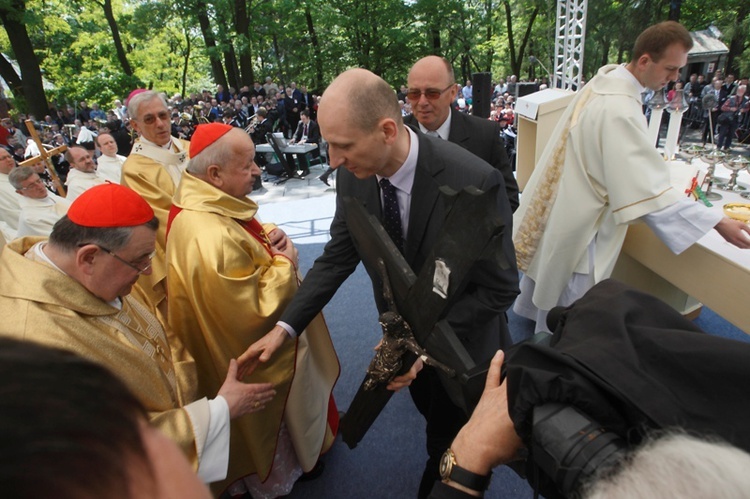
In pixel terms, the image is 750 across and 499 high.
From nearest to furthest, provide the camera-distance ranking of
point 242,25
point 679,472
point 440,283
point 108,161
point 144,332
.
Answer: point 679,472, point 440,283, point 144,332, point 108,161, point 242,25

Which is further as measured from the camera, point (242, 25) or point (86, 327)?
point (242, 25)

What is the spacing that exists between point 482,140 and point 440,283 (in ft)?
6.71

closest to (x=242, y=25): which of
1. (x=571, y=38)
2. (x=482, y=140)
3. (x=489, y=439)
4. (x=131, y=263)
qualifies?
(x=571, y=38)

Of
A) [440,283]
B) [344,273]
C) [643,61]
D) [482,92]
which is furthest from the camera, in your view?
[482,92]

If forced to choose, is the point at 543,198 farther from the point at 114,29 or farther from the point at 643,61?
the point at 114,29

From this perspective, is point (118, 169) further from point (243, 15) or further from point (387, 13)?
point (387, 13)

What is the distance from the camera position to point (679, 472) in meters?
0.43

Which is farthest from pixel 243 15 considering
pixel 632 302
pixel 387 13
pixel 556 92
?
pixel 632 302

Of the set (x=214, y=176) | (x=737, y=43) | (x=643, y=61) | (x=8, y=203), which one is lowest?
(x=737, y=43)

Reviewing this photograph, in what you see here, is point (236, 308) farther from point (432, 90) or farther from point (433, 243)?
point (432, 90)

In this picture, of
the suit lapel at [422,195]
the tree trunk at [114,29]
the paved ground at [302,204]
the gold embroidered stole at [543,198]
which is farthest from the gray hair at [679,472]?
the tree trunk at [114,29]

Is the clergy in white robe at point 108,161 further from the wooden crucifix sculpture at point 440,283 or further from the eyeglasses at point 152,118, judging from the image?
the wooden crucifix sculpture at point 440,283

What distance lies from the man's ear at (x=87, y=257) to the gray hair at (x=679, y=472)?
4.67 ft

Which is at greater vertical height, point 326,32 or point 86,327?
point 326,32
